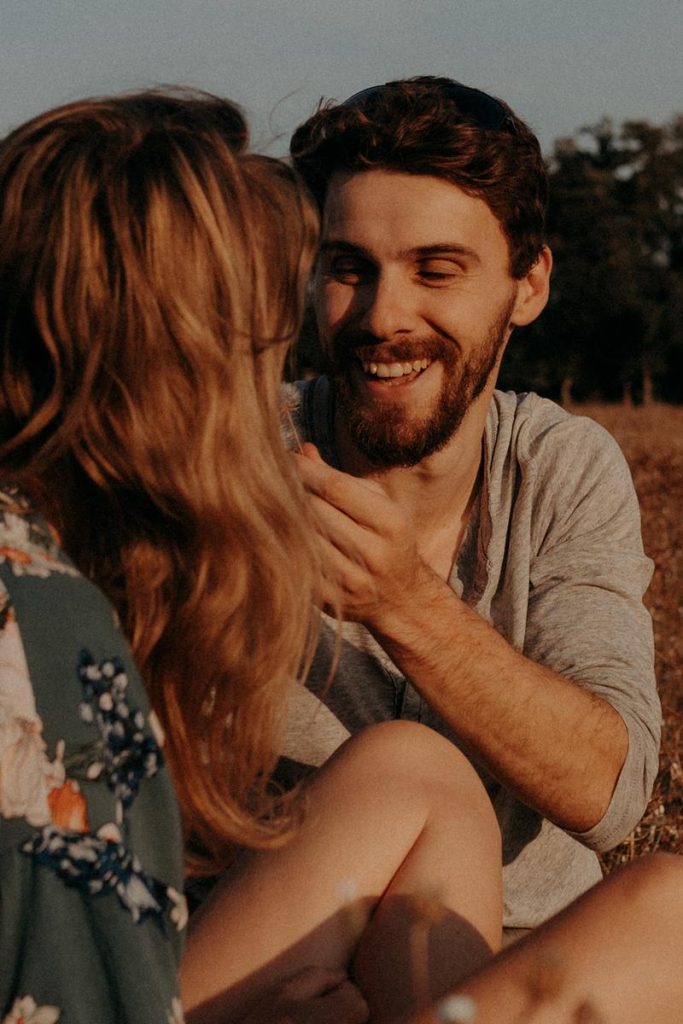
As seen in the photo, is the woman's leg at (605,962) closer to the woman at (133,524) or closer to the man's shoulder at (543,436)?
the woman at (133,524)

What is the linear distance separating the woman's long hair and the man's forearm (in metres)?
0.70

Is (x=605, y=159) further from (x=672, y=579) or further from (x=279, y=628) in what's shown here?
(x=279, y=628)

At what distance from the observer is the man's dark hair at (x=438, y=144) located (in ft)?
11.7

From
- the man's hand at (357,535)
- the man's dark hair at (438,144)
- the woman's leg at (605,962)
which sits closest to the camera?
the woman's leg at (605,962)

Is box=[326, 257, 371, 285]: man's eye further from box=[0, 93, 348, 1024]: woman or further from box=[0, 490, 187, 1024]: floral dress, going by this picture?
box=[0, 490, 187, 1024]: floral dress

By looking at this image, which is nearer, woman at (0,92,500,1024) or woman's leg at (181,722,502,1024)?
woman at (0,92,500,1024)

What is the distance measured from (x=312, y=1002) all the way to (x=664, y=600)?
493 cm

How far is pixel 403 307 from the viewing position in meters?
3.62

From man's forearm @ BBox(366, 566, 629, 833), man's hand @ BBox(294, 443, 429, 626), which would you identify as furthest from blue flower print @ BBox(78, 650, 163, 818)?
man's forearm @ BBox(366, 566, 629, 833)

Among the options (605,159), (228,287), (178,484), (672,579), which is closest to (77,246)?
(228,287)

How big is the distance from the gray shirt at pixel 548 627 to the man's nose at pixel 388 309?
39 centimetres

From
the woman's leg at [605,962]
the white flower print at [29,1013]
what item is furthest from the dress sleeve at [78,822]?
the woman's leg at [605,962]

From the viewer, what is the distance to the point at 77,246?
71.4 inches

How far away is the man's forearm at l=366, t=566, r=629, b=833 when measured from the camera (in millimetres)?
2805
